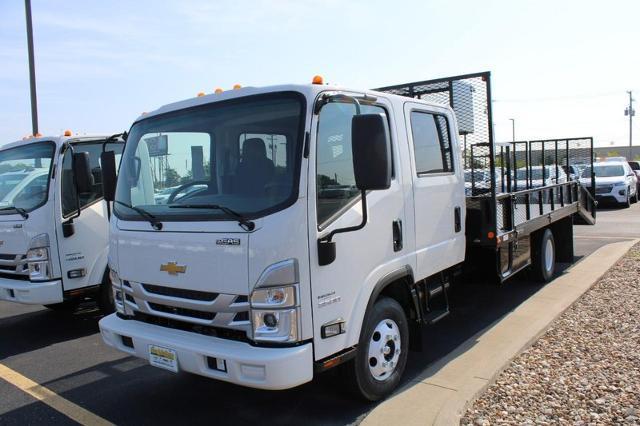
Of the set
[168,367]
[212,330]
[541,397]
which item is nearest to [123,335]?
[168,367]

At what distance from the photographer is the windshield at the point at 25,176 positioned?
599 cm

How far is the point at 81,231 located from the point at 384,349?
12.5 ft

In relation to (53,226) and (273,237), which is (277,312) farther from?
(53,226)

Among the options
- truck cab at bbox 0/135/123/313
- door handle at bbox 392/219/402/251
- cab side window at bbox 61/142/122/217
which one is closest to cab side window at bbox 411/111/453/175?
door handle at bbox 392/219/402/251

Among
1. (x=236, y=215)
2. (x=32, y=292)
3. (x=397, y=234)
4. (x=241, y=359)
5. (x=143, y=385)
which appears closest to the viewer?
(x=241, y=359)

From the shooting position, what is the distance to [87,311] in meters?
7.26

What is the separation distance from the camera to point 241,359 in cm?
312

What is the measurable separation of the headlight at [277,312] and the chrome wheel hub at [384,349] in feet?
2.80

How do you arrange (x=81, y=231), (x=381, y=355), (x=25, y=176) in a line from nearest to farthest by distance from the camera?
(x=381, y=355)
(x=81, y=231)
(x=25, y=176)

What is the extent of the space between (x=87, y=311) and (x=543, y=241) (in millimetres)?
6259

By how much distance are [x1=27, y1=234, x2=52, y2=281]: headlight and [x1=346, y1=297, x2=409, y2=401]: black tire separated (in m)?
3.76

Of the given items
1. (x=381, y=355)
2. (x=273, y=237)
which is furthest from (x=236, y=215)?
(x=381, y=355)

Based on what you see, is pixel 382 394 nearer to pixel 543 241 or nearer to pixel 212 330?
pixel 212 330

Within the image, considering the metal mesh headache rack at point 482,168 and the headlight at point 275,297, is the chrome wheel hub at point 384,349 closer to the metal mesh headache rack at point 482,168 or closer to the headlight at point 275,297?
the headlight at point 275,297
